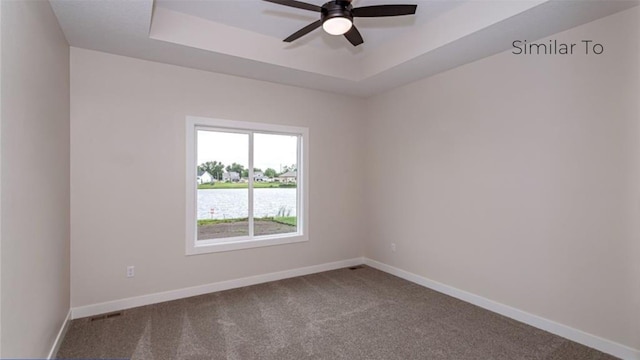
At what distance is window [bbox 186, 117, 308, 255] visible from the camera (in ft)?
12.1

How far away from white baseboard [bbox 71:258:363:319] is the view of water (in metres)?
0.79

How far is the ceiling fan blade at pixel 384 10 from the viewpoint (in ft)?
7.14

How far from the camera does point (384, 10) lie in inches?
87.5

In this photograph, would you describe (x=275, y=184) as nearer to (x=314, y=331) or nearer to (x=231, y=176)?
(x=231, y=176)

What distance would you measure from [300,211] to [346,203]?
2.51 feet

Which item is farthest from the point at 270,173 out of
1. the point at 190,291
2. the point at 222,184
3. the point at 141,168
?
the point at 190,291

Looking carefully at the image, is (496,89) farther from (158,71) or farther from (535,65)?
(158,71)

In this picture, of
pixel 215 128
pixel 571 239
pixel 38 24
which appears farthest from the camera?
pixel 215 128

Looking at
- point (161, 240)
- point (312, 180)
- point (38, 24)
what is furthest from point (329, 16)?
point (161, 240)

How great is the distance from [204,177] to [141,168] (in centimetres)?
68

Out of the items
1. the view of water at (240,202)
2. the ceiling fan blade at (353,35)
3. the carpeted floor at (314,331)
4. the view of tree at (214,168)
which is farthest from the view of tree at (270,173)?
the ceiling fan blade at (353,35)

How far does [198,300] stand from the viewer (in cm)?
342

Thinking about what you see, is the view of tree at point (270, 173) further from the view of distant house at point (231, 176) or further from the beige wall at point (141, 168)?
the beige wall at point (141, 168)

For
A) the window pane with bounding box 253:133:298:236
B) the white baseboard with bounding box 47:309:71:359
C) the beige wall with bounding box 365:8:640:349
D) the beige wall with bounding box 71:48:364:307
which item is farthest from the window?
the beige wall with bounding box 365:8:640:349
